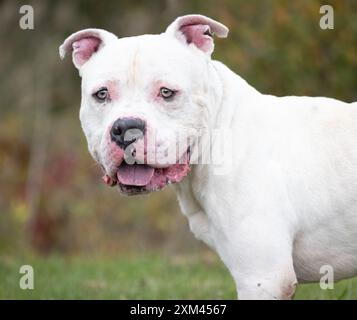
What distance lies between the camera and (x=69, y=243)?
16609mm

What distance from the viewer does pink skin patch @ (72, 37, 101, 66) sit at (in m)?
4.75

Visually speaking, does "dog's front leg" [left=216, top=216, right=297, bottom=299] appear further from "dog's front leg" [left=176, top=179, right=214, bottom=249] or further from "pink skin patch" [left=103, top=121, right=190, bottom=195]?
"pink skin patch" [left=103, top=121, right=190, bottom=195]

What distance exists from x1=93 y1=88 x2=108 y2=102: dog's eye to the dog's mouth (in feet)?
1.38

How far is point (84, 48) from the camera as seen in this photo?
4777mm

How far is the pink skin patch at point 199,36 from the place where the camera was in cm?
461

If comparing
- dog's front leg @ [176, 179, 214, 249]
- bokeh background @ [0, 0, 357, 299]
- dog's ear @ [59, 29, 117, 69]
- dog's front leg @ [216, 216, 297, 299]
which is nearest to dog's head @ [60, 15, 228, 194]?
dog's ear @ [59, 29, 117, 69]

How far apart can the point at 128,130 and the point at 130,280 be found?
12.3 ft

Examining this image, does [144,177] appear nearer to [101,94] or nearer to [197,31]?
[101,94]

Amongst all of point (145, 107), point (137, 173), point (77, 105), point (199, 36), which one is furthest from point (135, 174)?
point (77, 105)

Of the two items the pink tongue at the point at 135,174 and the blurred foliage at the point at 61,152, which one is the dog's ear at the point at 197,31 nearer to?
the pink tongue at the point at 135,174

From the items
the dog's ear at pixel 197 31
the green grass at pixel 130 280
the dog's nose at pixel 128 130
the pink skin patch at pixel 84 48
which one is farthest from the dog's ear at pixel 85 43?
the green grass at pixel 130 280

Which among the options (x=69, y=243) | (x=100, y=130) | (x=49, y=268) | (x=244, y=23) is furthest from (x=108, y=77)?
(x=69, y=243)

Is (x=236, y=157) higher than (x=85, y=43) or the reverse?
the reverse

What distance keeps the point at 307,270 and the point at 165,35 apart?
1.67 metres
